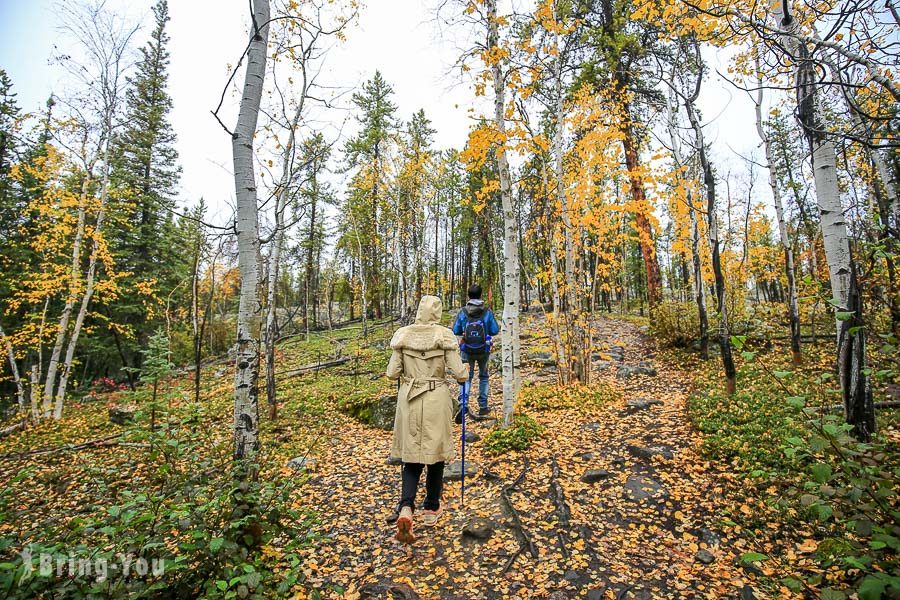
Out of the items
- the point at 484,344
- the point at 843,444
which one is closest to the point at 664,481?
the point at 843,444

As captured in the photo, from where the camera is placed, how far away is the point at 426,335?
375 centimetres

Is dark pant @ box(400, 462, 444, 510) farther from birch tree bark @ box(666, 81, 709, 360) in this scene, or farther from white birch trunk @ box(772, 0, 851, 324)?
birch tree bark @ box(666, 81, 709, 360)

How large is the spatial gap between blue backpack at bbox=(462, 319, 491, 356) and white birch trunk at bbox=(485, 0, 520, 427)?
0.79m

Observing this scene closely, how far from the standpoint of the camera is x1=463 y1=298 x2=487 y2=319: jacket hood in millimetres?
6801

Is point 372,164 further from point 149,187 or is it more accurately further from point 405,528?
point 405,528

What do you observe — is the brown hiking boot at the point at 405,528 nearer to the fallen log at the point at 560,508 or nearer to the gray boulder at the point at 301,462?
the fallen log at the point at 560,508

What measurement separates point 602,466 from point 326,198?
22.5 m

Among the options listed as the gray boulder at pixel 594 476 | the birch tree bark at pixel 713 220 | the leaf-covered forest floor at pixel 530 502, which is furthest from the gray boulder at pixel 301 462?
the birch tree bark at pixel 713 220

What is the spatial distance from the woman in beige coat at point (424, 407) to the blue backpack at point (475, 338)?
3168 mm

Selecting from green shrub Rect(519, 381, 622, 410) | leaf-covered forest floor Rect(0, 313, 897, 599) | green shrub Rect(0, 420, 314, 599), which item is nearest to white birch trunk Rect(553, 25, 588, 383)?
green shrub Rect(519, 381, 622, 410)

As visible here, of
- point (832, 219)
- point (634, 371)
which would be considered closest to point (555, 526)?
point (832, 219)

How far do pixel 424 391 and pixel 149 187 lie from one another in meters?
22.5

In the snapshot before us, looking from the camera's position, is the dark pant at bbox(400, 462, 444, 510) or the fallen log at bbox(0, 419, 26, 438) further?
the fallen log at bbox(0, 419, 26, 438)

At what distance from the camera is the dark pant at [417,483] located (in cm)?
350
